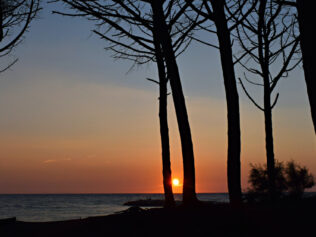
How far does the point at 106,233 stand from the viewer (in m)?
10.2

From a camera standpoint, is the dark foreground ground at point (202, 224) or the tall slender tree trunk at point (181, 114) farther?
the tall slender tree trunk at point (181, 114)

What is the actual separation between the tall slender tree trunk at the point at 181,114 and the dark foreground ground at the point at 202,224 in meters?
1.26

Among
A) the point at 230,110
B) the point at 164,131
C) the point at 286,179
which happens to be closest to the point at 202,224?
the point at 230,110

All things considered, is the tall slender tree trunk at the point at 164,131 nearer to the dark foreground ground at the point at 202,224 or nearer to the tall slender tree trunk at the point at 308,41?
the dark foreground ground at the point at 202,224

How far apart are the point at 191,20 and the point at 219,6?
3426mm

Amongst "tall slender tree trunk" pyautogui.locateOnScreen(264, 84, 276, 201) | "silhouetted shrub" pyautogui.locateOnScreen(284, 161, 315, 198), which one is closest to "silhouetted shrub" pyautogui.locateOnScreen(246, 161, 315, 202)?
"silhouetted shrub" pyautogui.locateOnScreen(284, 161, 315, 198)

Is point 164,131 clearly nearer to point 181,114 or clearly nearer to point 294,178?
point 181,114

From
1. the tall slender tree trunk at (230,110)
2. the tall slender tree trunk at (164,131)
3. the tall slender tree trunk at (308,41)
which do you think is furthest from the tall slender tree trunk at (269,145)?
the tall slender tree trunk at (308,41)

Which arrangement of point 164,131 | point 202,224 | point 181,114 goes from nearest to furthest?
point 202,224 → point 181,114 → point 164,131

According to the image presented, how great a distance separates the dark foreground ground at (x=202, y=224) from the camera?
889cm

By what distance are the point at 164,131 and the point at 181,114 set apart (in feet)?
13.7

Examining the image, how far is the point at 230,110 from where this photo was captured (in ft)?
37.6

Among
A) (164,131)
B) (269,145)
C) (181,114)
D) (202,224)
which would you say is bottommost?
(202,224)

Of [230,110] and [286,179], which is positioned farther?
[286,179]
